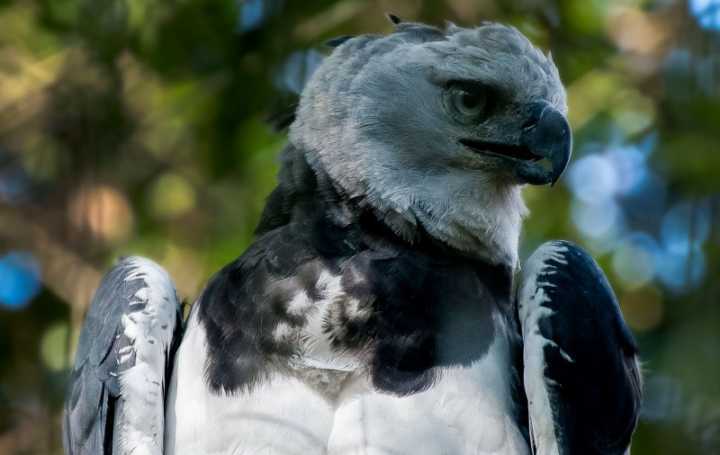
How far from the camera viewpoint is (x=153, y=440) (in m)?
2.33

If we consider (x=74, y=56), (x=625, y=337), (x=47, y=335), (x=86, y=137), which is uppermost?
(x=625, y=337)

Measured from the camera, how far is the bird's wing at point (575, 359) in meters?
2.31

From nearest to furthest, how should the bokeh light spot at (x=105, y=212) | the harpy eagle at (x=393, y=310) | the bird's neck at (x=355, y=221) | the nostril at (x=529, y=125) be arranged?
the harpy eagle at (x=393, y=310)
the bird's neck at (x=355, y=221)
the nostril at (x=529, y=125)
the bokeh light spot at (x=105, y=212)

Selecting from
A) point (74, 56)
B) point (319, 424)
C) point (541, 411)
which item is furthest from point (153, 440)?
point (74, 56)

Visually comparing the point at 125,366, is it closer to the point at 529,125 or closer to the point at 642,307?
the point at 529,125

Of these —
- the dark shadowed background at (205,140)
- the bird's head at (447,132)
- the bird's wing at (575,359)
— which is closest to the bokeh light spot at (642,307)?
the dark shadowed background at (205,140)

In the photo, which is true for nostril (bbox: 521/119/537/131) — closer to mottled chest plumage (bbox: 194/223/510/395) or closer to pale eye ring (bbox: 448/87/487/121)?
pale eye ring (bbox: 448/87/487/121)

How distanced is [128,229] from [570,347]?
2406 mm

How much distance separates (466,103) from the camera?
2.75 m

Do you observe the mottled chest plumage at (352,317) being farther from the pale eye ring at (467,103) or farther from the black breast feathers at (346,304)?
the pale eye ring at (467,103)

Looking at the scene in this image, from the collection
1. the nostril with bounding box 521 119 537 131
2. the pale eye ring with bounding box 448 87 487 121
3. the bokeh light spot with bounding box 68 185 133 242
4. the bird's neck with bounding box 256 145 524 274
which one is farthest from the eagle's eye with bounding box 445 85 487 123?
the bokeh light spot with bounding box 68 185 133 242

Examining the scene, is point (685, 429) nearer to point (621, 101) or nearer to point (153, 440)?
point (153, 440)

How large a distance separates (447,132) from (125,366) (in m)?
0.94

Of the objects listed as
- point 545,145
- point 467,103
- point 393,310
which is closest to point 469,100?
point 467,103
